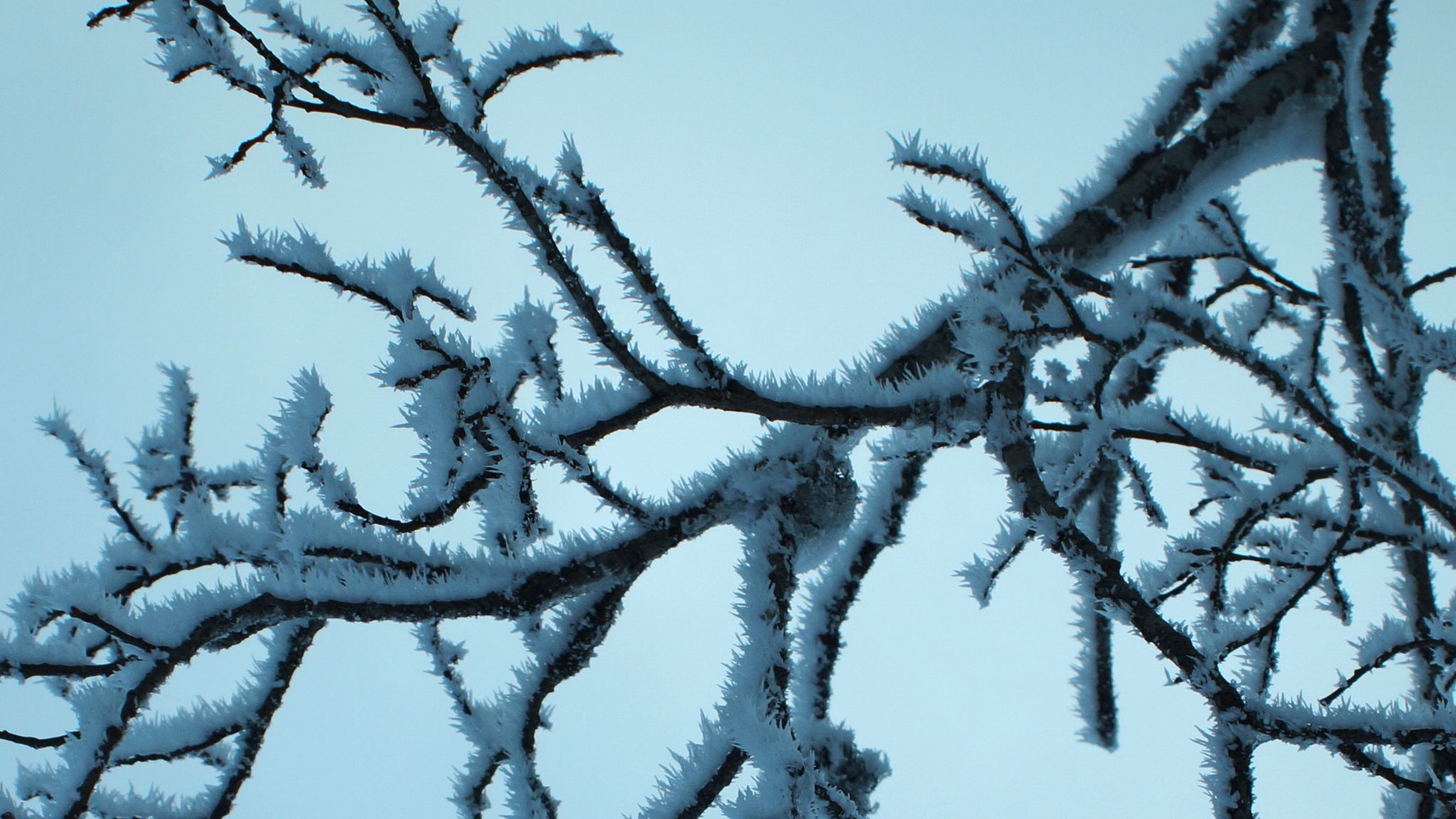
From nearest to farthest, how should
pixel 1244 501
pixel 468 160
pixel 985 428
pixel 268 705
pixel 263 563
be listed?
pixel 468 160 → pixel 263 563 → pixel 985 428 → pixel 268 705 → pixel 1244 501

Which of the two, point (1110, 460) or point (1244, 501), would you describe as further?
point (1110, 460)

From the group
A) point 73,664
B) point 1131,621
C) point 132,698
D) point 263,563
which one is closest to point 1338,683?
Result: point 1131,621

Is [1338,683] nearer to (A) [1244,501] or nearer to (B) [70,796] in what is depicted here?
(A) [1244,501]

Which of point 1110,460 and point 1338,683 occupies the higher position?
point 1110,460

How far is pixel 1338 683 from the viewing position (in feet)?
5.73

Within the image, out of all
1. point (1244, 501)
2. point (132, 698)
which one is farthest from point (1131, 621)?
point (132, 698)

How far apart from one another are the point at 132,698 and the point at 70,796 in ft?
0.72

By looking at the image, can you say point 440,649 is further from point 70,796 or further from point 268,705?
point 70,796

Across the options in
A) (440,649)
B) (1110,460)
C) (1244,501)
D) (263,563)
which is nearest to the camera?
(263,563)

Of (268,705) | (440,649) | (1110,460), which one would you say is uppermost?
(1110,460)

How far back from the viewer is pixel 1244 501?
203cm

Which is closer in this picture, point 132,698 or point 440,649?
point 132,698

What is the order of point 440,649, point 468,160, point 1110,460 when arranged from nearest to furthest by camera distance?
point 468,160 → point 440,649 → point 1110,460

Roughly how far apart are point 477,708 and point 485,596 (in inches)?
35.8
